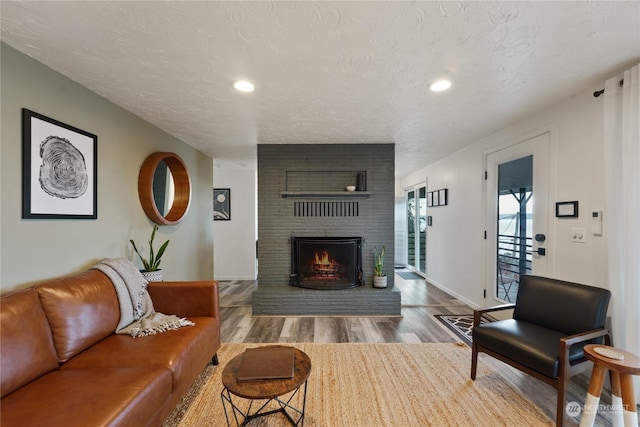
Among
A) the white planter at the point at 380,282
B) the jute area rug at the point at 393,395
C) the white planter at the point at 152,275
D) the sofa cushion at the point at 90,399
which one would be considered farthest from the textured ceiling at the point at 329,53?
the jute area rug at the point at 393,395

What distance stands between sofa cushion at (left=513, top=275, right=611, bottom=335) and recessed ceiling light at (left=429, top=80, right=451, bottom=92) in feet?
5.78

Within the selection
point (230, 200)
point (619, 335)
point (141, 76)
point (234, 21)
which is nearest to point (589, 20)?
point (234, 21)

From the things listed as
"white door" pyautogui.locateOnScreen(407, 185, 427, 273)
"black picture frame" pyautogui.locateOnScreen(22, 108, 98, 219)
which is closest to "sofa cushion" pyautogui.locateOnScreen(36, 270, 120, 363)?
"black picture frame" pyautogui.locateOnScreen(22, 108, 98, 219)

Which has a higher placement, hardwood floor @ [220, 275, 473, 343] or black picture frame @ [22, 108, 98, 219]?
black picture frame @ [22, 108, 98, 219]

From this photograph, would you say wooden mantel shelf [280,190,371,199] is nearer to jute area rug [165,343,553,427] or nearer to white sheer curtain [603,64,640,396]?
jute area rug [165,343,553,427]

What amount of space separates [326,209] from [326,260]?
0.74 metres

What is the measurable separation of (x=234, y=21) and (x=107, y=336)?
218cm

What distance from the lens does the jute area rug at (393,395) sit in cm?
164

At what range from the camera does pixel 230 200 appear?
5391 mm

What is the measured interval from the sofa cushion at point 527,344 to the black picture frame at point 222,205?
474 cm

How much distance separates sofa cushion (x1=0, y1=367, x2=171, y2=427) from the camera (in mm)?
1068

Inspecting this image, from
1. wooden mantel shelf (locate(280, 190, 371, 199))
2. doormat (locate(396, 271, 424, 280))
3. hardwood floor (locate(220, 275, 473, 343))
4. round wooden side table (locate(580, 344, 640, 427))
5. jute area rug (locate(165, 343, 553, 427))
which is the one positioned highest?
wooden mantel shelf (locate(280, 190, 371, 199))

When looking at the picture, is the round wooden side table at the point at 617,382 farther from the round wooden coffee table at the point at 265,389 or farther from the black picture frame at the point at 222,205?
the black picture frame at the point at 222,205

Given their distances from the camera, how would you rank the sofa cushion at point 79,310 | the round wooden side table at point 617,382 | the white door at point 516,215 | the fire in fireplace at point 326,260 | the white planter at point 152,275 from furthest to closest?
the fire in fireplace at point 326,260 < the white door at point 516,215 < the white planter at point 152,275 < the sofa cushion at point 79,310 < the round wooden side table at point 617,382
